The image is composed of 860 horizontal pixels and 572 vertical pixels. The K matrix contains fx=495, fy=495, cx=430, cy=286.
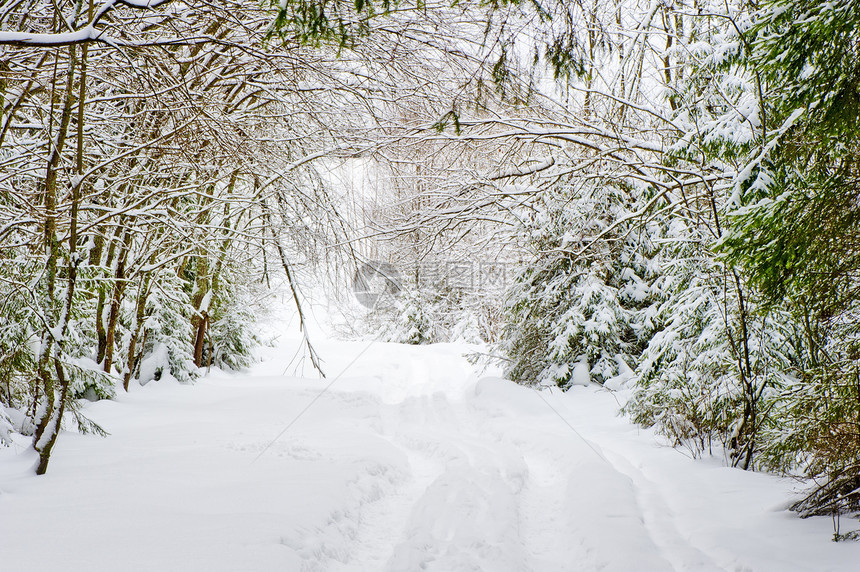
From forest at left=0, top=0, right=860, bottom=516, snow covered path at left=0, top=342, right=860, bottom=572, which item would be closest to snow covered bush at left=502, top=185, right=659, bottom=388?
forest at left=0, top=0, right=860, bottom=516

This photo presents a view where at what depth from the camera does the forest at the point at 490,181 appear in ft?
9.84

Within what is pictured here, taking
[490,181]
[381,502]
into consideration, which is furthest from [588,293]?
[381,502]

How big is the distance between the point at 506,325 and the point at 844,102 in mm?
8411

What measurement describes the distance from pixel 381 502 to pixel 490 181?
4913 millimetres

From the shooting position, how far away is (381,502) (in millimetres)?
4645

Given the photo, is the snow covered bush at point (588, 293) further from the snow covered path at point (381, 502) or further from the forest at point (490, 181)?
the snow covered path at point (381, 502)

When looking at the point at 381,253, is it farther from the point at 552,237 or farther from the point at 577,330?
the point at 577,330

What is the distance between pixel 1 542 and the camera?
2836mm

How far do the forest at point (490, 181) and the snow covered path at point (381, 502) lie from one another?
1.62 feet

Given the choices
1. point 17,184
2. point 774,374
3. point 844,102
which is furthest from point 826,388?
point 17,184

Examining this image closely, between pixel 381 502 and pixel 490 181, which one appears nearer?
pixel 381 502

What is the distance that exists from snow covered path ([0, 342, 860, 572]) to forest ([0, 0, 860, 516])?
49 cm

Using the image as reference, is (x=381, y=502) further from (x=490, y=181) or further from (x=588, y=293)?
(x=588, y=293)

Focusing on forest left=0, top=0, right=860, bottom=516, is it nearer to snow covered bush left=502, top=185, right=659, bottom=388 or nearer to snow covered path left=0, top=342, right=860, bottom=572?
snow covered bush left=502, top=185, right=659, bottom=388
